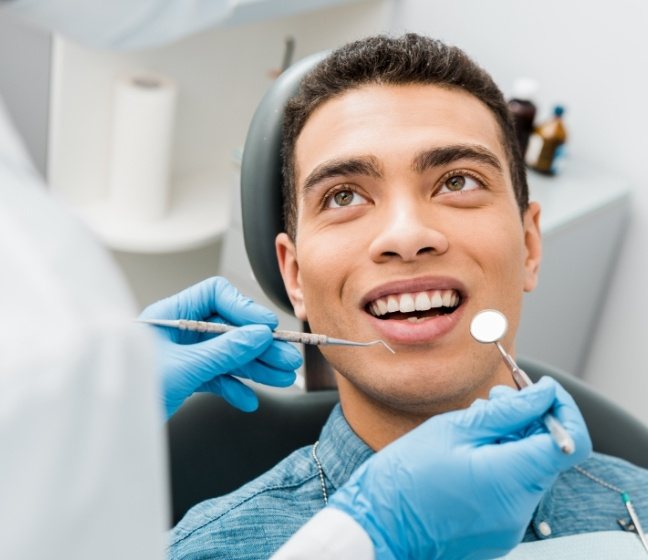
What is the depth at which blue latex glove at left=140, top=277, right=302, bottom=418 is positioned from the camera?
1283mm

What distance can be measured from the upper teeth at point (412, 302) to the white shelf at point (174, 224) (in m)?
1.27

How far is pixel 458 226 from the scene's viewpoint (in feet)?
4.42

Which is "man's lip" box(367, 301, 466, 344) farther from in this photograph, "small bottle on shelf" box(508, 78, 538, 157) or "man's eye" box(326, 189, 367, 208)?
"small bottle on shelf" box(508, 78, 538, 157)

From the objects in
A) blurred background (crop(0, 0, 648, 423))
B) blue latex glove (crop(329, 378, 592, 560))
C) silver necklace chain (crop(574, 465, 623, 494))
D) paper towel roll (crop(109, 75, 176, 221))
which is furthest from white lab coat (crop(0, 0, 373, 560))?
paper towel roll (crop(109, 75, 176, 221))

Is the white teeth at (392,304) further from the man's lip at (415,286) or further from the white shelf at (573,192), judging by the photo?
the white shelf at (573,192)

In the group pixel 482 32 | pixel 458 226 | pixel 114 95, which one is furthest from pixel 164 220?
pixel 458 226

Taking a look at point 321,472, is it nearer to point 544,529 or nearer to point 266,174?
point 544,529

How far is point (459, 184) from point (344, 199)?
170mm

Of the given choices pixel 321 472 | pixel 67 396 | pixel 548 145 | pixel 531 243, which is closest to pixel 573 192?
pixel 548 145

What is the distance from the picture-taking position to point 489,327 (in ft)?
3.75

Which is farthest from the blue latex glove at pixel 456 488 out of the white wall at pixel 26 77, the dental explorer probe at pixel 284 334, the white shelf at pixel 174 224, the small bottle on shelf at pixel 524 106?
the white wall at pixel 26 77

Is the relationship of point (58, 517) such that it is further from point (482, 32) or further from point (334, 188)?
point (482, 32)

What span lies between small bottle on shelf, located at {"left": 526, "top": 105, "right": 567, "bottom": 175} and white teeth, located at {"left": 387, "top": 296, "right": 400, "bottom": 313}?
1219mm

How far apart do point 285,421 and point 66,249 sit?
40.5 inches
